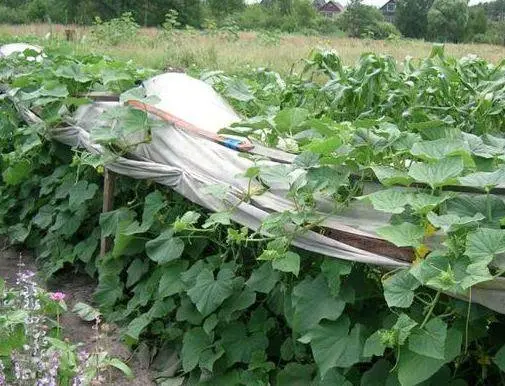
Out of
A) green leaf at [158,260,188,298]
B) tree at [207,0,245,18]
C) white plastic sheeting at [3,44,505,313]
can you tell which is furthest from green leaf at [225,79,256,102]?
tree at [207,0,245,18]

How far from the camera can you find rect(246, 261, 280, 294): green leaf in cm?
293

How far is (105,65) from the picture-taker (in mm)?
4645

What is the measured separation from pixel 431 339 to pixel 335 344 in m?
0.45

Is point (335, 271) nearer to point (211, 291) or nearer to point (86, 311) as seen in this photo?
point (211, 291)

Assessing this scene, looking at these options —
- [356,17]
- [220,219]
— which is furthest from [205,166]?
[356,17]

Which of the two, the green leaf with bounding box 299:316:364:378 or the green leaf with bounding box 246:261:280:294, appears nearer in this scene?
the green leaf with bounding box 299:316:364:378

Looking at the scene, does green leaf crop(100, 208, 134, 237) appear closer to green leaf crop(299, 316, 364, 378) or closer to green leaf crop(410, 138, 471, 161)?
green leaf crop(299, 316, 364, 378)

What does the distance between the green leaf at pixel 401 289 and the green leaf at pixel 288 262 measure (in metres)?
0.43

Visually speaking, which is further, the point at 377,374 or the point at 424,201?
the point at 377,374

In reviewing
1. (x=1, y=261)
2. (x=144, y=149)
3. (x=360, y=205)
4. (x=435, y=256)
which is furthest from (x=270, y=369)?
(x=1, y=261)

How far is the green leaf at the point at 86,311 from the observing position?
3898mm

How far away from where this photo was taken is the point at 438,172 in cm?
229

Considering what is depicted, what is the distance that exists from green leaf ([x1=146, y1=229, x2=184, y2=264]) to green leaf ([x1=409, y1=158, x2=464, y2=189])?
4.48 ft

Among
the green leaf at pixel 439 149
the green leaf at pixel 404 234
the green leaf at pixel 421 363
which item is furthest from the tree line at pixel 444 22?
the green leaf at pixel 421 363
